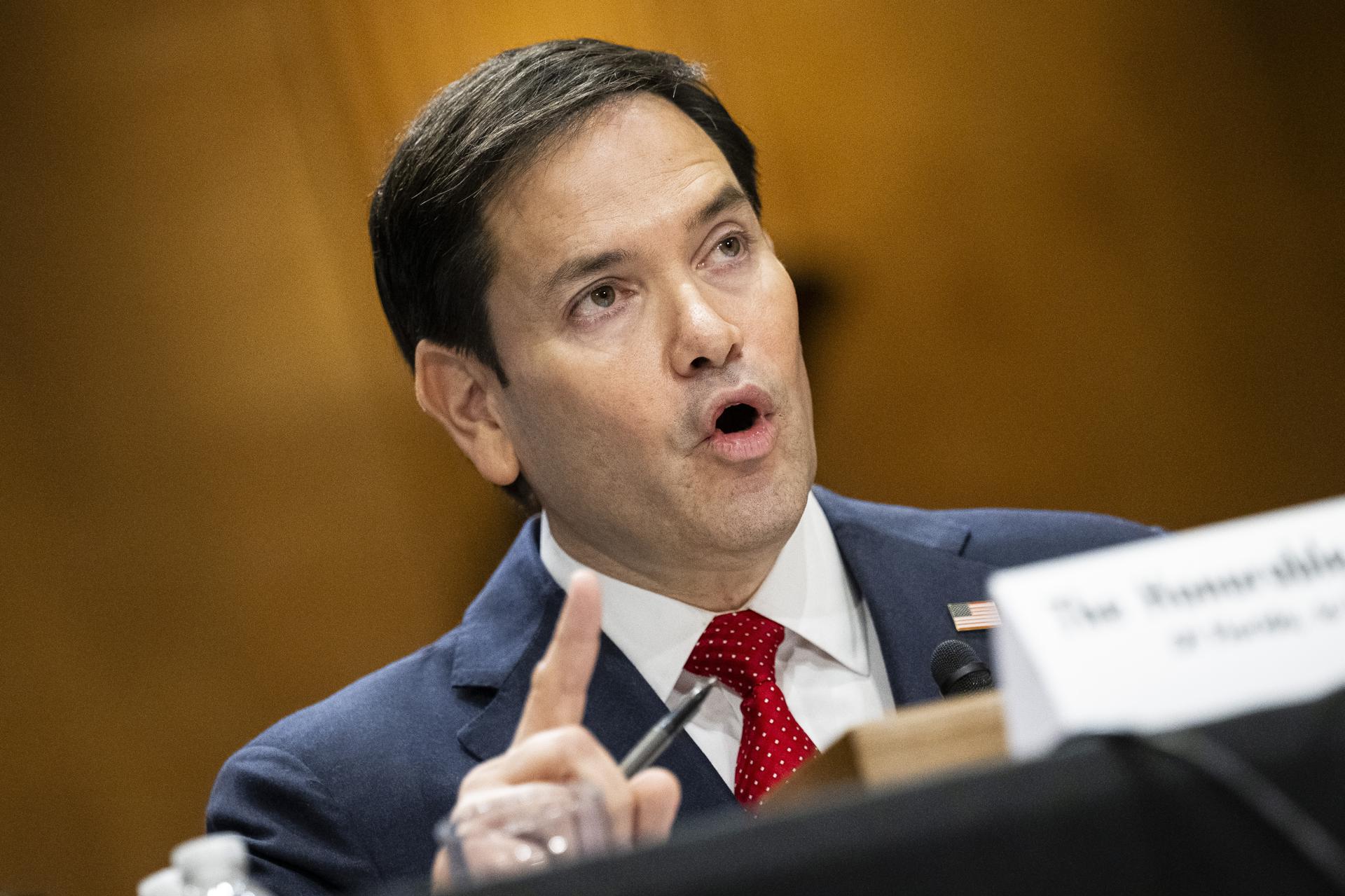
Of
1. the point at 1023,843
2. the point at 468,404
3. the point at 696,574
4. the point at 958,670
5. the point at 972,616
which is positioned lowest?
the point at 972,616

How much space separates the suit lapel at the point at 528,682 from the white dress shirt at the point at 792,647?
0.04 meters

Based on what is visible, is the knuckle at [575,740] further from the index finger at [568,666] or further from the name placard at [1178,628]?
the name placard at [1178,628]

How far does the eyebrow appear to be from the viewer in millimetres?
1739

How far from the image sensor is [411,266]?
6.63ft

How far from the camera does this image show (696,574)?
1.82m

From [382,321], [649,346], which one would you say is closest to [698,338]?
[649,346]

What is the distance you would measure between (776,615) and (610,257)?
1.67 feet

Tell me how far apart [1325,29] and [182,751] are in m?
2.90

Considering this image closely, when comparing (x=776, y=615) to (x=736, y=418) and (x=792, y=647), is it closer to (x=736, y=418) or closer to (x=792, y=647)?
(x=792, y=647)

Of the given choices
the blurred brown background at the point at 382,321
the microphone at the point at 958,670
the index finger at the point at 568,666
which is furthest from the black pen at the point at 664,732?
the blurred brown background at the point at 382,321

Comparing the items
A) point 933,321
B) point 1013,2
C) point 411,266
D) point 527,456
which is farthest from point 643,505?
point 1013,2

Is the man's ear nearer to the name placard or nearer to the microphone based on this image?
the microphone

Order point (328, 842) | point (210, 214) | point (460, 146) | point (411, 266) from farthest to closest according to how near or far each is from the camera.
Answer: point (210, 214) → point (411, 266) → point (460, 146) → point (328, 842)

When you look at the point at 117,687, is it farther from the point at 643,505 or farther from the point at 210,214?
the point at 643,505
